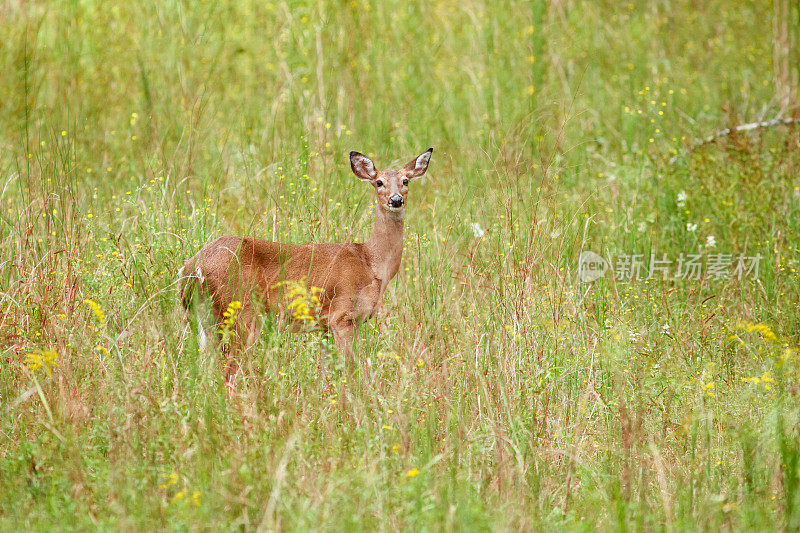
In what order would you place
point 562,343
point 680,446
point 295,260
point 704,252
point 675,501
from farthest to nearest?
point 704,252, point 295,260, point 562,343, point 680,446, point 675,501

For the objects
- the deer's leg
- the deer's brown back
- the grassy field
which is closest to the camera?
the grassy field

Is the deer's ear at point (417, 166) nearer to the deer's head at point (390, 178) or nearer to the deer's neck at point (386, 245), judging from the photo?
the deer's head at point (390, 178)

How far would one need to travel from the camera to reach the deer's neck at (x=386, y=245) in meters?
6.06

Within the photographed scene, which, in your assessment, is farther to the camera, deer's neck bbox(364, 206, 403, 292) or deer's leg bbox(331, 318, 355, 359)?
deer's neck bbox(364, 206, 403, 292)

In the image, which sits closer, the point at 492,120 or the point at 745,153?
the point at 745,153

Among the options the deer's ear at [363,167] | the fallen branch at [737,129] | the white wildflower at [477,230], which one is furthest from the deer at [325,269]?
the fallen branch at [737,129]

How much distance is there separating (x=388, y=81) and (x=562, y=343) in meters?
4.71

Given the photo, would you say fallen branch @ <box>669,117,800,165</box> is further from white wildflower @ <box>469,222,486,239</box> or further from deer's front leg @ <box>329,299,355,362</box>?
deer's front leg @ <box>329,299,355,362</box>

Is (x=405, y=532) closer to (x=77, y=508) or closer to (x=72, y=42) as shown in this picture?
(x=77, y=508)

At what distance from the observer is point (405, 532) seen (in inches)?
133

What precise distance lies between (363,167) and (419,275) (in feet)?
3.03

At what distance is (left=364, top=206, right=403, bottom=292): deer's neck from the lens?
6.06 metres

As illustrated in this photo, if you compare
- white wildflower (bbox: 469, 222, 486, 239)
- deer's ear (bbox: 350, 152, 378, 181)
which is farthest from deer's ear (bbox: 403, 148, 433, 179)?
white wildflower (bbox: 469, 222, 486, 239)

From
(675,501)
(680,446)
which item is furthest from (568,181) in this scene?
(675,501)
